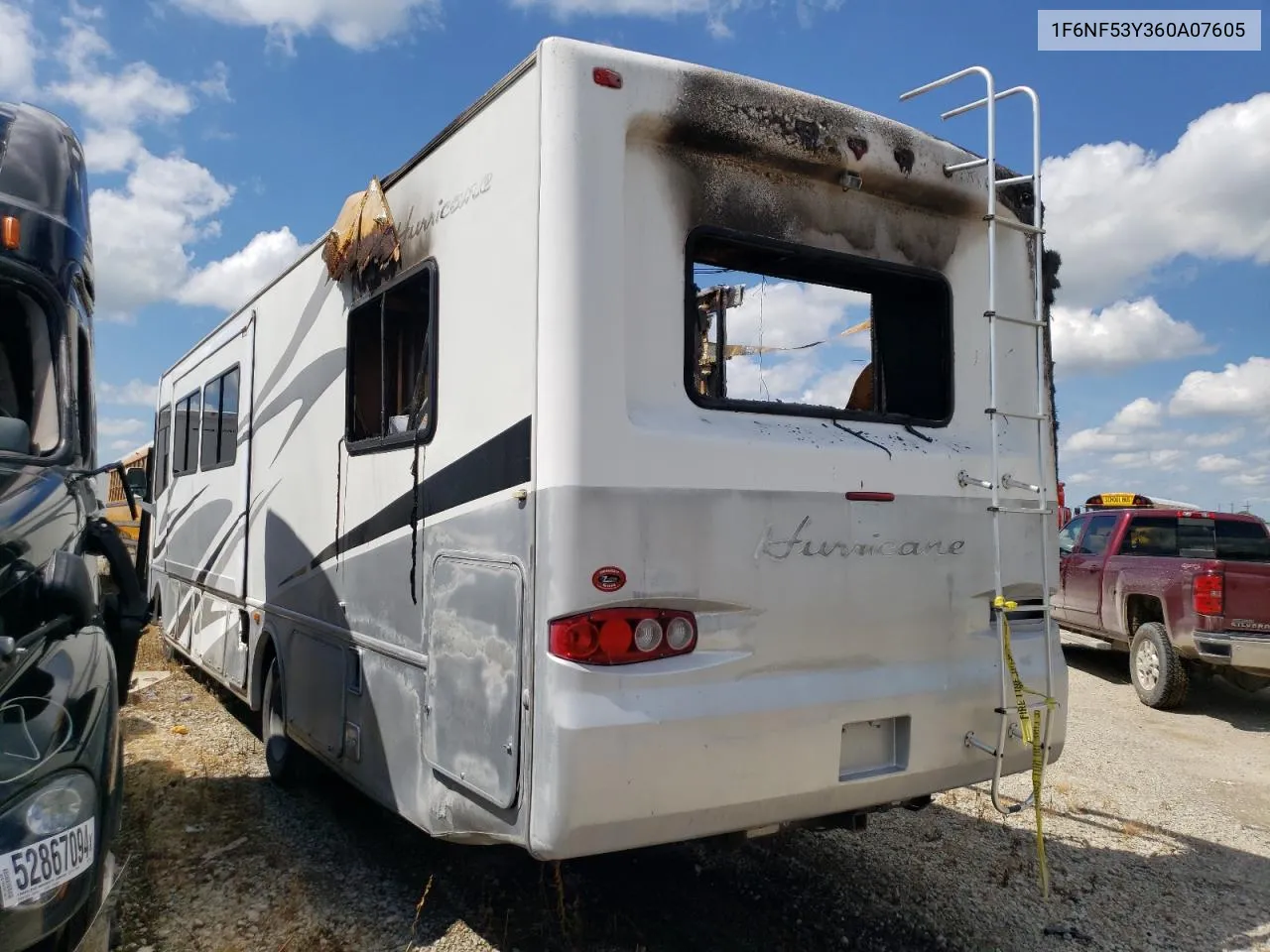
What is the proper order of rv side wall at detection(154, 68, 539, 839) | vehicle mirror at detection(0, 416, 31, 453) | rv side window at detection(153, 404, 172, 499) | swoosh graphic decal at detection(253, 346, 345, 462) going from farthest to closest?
1. rv side window at detection(153, 404, 172, 499)
2. swoosh graphic decal at detection(253, 346, 345, 462)
3. vehicle mirror at detection(0, 416, 31, 453)
4. rv side wall at detection(154, 68, 539, 839)

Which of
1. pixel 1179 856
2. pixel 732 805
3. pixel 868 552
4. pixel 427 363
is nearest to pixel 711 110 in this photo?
pixel 427 363

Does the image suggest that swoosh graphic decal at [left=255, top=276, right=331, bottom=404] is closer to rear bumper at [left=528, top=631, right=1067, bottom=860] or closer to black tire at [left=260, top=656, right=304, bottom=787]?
black tire at [left=260, top=656, right=304, bottom=787]

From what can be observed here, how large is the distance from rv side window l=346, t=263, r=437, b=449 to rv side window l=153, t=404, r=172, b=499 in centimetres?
561

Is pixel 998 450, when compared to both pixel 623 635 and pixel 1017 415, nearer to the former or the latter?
pixel 1017 415

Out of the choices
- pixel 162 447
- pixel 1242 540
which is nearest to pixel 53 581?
pixel 162 447

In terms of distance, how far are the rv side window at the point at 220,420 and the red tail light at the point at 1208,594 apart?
8.15 m

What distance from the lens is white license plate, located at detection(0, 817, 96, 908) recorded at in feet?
7.73

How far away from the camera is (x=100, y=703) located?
2936mm

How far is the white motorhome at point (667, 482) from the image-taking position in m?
3.12

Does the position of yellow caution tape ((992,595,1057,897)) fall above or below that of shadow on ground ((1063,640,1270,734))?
above

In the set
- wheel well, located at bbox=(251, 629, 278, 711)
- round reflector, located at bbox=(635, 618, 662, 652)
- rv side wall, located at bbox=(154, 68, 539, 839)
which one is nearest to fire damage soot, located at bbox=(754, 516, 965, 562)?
round reflector, located at bbox=(635, 618, 662, 652)

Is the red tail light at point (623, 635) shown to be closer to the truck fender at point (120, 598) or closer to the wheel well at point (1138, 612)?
the truck fender at point (120, 598)

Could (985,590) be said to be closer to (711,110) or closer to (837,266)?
(837,266)

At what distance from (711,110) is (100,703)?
2.81m
